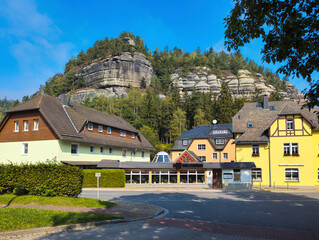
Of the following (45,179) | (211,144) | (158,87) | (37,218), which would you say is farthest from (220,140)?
(158,87)

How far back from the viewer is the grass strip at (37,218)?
10748 mm

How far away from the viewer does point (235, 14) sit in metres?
9.20

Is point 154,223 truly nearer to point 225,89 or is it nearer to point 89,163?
point 89,163

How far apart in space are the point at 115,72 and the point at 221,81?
191 feet

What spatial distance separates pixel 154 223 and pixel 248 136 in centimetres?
2757

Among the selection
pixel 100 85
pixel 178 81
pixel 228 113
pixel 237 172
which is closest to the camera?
pixel 237 172

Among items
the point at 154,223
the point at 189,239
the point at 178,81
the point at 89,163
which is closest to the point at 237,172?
the point at 89,163

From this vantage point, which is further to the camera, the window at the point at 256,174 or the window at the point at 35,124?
the window at the point at 256,174

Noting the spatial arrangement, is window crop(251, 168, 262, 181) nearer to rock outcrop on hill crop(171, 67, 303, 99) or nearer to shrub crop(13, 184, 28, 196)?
shrub crop(13, 184, 28, 196)

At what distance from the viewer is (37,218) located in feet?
39.9

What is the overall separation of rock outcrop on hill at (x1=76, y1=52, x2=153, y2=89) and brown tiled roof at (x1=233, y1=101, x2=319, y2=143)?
90328 mm

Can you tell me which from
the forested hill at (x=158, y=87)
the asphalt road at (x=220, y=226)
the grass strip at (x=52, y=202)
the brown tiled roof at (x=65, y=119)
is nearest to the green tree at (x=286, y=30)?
the asphalt road at (x=220, y=226)

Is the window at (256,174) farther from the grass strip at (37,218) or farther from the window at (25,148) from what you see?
the window at (25,148)

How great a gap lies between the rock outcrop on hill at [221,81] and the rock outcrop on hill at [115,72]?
2157 cm
